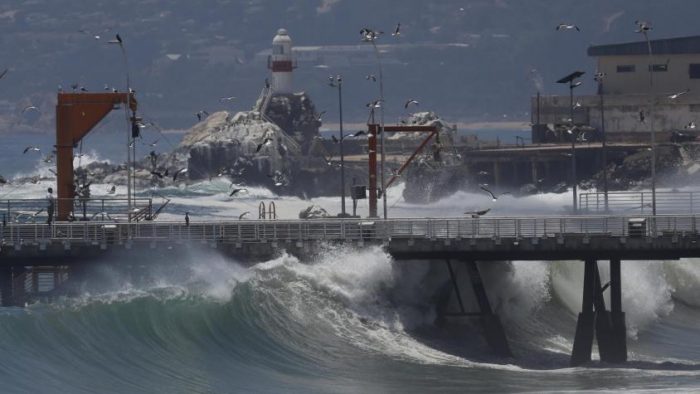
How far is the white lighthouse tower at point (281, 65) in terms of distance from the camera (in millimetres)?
166500

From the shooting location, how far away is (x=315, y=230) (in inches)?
2388

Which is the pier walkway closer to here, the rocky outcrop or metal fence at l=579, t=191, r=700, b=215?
metal fence at l=579, t=191, r=700, b=215

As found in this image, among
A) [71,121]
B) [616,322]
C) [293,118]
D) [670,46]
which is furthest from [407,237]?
[293,118]

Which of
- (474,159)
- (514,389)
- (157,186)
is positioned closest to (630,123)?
(474,159)

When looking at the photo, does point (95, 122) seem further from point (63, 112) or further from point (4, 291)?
point (4, 291)

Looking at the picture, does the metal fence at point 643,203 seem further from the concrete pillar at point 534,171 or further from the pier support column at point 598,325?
the pier support column at point 598,325

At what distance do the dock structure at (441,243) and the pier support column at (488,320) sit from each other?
0.03 m

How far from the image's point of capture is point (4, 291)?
60.5m

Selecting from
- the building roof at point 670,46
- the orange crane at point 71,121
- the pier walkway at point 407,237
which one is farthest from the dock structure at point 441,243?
the building roof at point 670,46

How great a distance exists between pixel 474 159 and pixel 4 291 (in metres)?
86.8

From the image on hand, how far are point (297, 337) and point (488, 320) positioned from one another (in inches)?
215

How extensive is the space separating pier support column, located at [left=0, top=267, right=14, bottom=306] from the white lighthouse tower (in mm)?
105925

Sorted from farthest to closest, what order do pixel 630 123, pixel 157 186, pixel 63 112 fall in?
1. pixel 157 186
2. pixel 630 123
3. pixel 63 112

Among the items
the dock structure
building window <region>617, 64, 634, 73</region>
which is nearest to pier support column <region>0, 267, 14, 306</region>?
the dock structure
